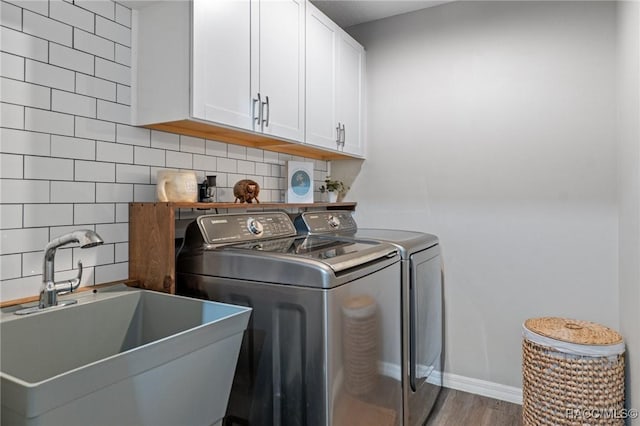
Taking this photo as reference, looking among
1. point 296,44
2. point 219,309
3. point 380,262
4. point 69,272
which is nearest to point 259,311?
point 219,309

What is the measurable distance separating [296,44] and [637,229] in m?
1.78

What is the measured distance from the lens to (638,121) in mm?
1614

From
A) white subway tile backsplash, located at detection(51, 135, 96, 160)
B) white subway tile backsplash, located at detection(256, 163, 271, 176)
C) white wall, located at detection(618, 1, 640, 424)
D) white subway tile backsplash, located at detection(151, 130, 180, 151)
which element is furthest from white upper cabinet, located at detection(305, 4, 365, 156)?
white wall, located at detection(618, 1, 640, 424)

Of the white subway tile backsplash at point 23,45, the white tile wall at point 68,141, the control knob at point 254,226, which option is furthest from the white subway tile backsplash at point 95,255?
the white subway tile backsplash at point 23,45

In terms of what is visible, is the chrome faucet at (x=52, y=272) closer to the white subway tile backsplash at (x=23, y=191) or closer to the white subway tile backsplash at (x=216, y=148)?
the white subway tile backsplash at (x=23, y=191)

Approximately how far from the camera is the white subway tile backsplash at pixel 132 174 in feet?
5.17

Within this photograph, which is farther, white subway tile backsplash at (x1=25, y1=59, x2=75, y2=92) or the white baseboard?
the white baseboard

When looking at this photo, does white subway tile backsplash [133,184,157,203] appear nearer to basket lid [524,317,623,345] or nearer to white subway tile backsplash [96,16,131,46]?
white subway tile backsplash [96,16,131,46]

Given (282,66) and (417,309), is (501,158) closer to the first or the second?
(417,309)

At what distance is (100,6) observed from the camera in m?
1.51

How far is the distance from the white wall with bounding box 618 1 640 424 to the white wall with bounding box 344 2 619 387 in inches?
6.4

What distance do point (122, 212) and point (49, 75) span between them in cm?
54

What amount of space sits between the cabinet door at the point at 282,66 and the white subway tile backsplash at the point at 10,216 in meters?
0.99

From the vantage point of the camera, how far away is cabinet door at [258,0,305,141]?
1837mm
